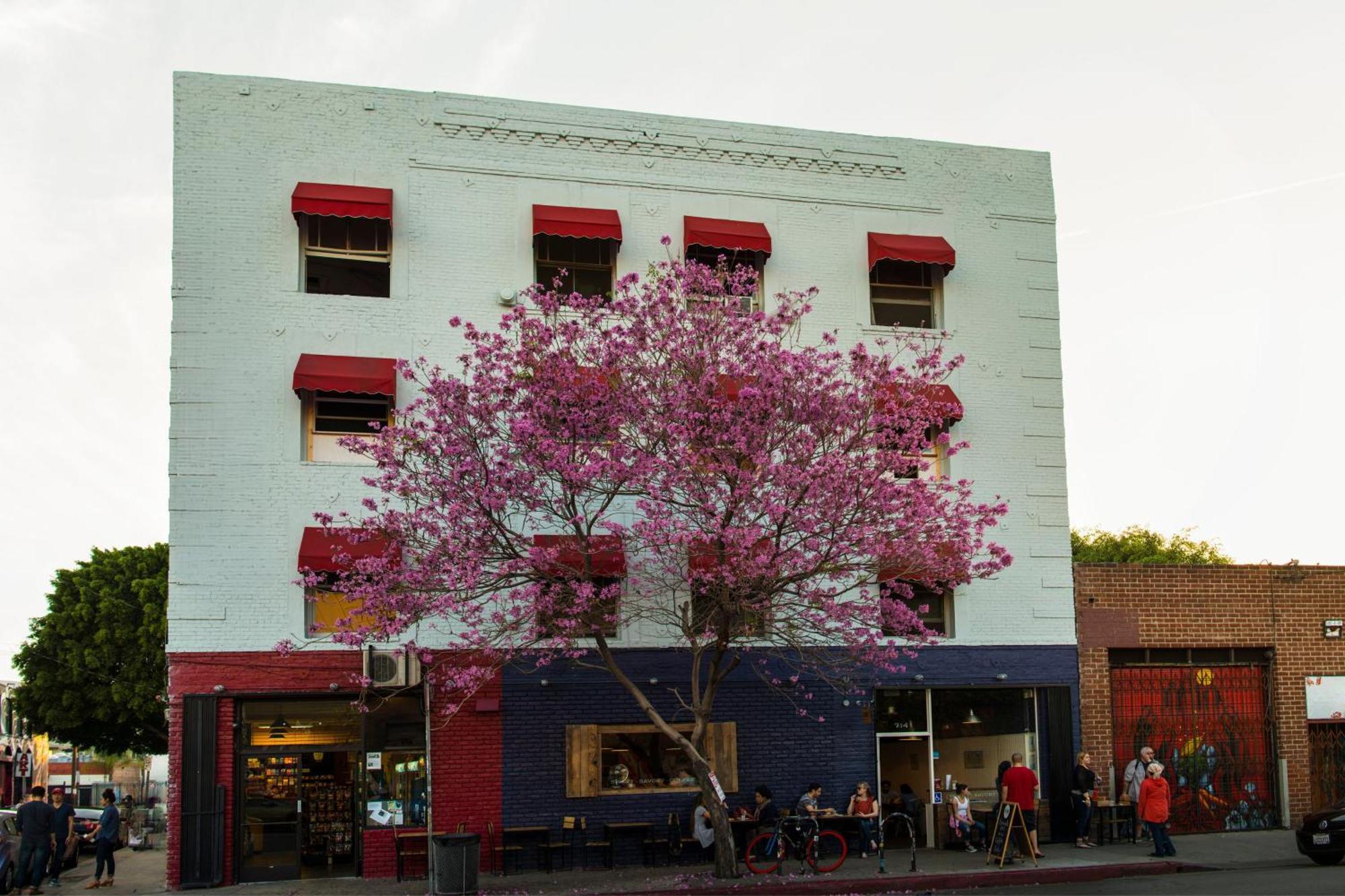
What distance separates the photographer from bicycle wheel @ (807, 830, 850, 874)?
1906cm

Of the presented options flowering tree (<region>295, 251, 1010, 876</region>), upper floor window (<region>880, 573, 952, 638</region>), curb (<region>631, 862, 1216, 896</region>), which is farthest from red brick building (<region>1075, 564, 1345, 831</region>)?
flowering tree (<region>295, 251, 1010, 876</region>)

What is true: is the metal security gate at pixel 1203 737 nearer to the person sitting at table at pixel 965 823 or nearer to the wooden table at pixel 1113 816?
the wooden table at pixel 1113 816

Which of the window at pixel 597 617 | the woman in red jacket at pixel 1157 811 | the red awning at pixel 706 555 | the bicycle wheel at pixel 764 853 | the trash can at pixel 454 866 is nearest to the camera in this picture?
the red awning at pixel 706 555

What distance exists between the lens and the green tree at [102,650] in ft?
132

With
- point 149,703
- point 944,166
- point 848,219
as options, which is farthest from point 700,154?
point 149,703

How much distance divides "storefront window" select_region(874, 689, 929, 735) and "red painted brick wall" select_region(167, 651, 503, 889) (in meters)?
6.22

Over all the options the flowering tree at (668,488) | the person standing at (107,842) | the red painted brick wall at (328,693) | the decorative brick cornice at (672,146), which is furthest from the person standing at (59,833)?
the decorative brick cornice at (672,146)

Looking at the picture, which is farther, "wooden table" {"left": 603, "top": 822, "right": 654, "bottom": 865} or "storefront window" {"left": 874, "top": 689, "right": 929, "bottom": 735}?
"storefront window" {"left": 874, "top": 689, "right": 929, "bottom": 735}

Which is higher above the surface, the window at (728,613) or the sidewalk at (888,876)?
the window at (728,613)

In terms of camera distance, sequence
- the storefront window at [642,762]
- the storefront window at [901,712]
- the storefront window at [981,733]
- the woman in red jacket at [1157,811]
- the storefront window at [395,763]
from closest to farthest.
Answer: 1. the woman in red jacket at [1157,811]
2. the storefront window at [395,763]
3. the storefront window at [642,762]
4. the storefront window at [901,712]
5. the storefront window at [981,733]

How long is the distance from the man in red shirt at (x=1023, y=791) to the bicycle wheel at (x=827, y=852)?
101 inches

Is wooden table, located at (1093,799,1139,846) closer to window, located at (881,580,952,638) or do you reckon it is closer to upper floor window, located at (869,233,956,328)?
window, located at (881,580,952,638)

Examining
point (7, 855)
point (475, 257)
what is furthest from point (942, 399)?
point (7, 855)

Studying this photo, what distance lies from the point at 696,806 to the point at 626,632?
2797 millimetres
